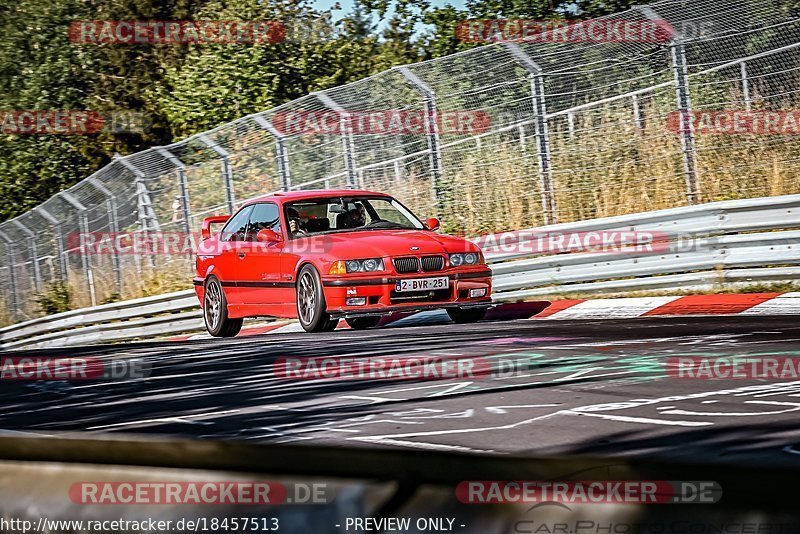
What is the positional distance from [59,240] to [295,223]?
1407 centimetres

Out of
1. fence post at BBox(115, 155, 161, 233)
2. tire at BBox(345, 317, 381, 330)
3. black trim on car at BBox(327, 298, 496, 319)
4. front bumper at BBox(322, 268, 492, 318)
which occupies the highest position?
fence post at BBox(115, 155, 161, 233)

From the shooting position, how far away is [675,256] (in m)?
12.8

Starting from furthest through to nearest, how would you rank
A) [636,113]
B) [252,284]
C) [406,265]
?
[636,113] < [252,284] < [406,265]

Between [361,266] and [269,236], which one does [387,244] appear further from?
[269,236]

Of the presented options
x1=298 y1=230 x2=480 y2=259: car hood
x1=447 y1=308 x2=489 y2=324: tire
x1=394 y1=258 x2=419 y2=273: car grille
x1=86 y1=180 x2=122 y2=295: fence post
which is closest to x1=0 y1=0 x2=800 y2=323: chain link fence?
x1=86 y1=180 x2=122 y2=295: fence post

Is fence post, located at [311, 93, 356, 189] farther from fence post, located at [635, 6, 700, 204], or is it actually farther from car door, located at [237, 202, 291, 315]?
fence post, located at [635, 6, 700, 204]

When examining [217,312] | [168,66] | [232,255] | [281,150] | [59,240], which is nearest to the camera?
[232,255]

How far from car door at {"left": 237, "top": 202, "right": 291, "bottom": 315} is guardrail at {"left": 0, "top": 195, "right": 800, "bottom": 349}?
9.21 ft

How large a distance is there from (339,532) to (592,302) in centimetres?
1090

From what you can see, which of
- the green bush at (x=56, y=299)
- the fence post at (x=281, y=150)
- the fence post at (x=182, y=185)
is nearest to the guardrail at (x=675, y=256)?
the fence post at (x=281, y=150)

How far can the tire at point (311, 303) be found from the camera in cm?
1220

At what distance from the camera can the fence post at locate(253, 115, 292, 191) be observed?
1811 centimetres

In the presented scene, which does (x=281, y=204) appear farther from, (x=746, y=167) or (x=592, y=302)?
(x=746, y=167)

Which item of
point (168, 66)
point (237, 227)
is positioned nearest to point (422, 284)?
point (237, 227)
